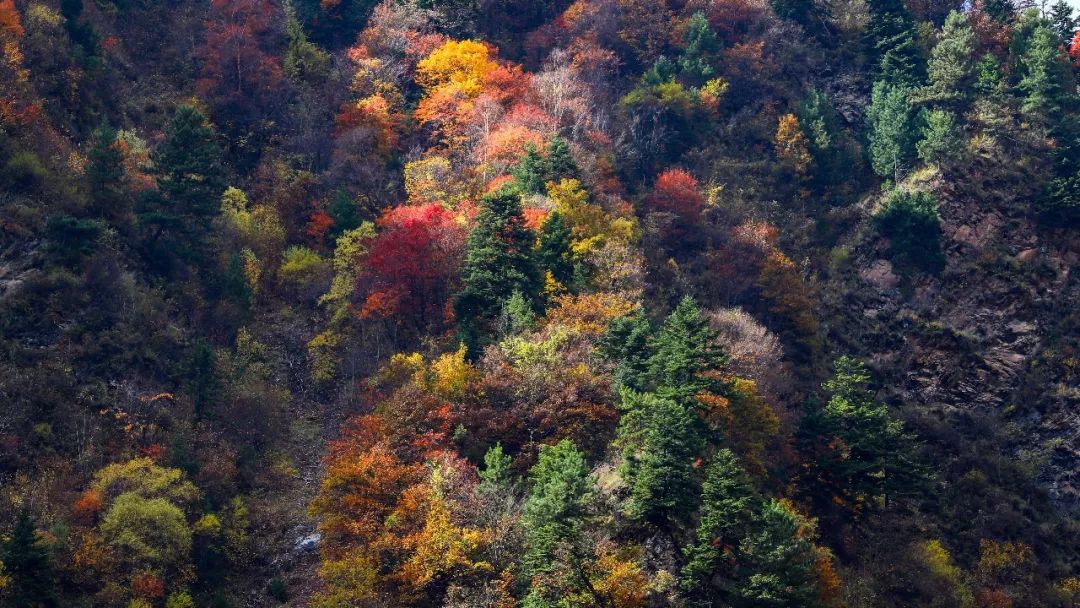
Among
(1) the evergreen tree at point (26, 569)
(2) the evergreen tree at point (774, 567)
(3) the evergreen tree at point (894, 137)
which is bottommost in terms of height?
(2) the evergreen tree at point (774, 567)

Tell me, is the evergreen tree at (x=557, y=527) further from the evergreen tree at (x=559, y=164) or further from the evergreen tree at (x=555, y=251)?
the evergreen tree at (x=559, y=164)

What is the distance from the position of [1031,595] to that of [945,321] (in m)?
22.1

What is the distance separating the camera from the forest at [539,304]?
2052 inches

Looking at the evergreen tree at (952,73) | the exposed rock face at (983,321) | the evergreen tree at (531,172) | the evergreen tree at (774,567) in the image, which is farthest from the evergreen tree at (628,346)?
the evergreen tree at (952,73)

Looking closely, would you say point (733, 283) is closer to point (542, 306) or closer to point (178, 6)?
point (542, 306)

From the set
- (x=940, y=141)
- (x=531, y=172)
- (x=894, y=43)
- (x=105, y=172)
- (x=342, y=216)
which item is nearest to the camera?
(x=105, y=172)

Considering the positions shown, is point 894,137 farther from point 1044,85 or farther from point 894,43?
point 894,43

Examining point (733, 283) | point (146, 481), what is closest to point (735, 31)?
point (733, 283)

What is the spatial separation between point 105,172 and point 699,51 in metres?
52.1

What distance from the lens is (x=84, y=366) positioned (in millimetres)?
59062

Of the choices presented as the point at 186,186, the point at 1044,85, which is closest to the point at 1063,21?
the point at 1044,85

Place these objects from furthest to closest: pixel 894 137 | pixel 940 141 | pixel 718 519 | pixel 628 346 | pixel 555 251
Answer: pixel 894 137 < pixel 940 141 < pixel 555 251 < pixel 628 346 < pixel 718 519

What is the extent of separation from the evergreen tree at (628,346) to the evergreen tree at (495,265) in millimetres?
5713

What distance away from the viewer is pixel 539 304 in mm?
65188
